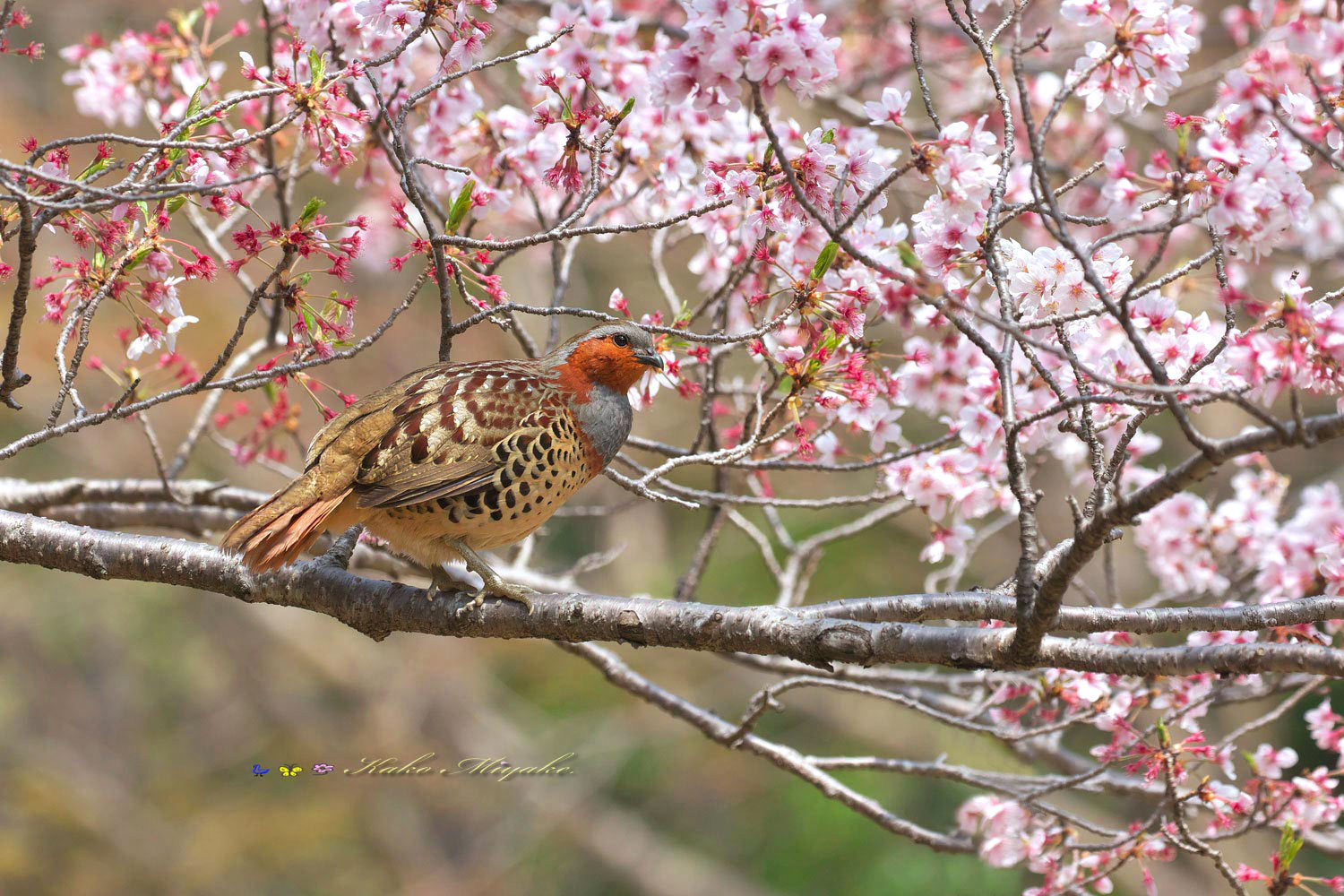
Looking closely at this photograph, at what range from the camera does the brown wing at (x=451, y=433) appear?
10.3 feet

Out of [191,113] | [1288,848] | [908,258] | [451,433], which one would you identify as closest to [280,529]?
[451,433]

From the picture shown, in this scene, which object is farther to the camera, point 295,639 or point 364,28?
point 295,639

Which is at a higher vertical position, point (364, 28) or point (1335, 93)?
point (364, 28)

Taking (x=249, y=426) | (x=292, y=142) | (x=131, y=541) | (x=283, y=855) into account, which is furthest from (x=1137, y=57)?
(x=283, y=855)

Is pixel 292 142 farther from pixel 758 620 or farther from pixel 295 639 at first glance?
pixel 295 639

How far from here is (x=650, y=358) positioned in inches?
133

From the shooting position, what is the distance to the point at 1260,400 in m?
2.43

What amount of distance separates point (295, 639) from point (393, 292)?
11.1 feet

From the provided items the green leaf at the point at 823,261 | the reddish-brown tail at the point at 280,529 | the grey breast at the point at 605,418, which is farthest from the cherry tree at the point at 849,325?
the reddish-brown tail at the point at 280,529

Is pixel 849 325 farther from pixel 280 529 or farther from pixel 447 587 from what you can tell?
pixel 280 529

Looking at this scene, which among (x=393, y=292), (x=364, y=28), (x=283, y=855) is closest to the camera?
(x=364, y=28)

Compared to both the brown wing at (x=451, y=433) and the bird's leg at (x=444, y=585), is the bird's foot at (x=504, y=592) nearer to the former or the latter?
the bird's leg at (x=444, y=585)

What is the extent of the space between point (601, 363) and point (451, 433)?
54 cm

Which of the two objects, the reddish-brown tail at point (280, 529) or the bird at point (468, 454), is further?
the bird at point (468, 454)
